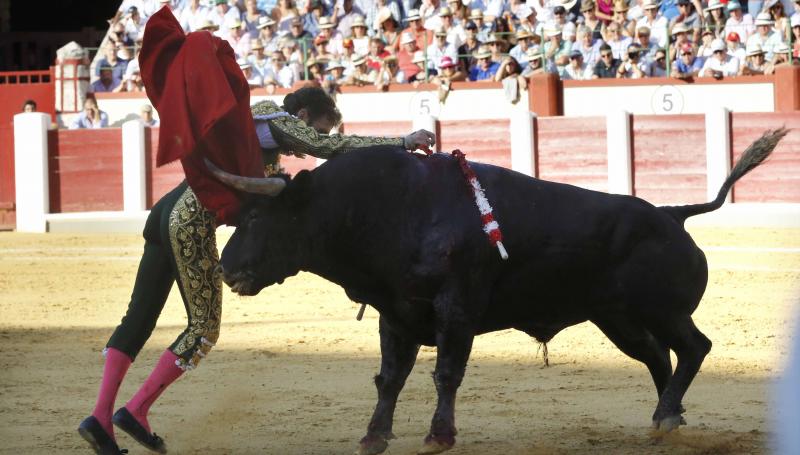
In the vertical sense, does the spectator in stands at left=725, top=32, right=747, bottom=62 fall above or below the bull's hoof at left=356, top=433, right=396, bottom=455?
above

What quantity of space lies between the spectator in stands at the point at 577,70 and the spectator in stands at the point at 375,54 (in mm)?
1791

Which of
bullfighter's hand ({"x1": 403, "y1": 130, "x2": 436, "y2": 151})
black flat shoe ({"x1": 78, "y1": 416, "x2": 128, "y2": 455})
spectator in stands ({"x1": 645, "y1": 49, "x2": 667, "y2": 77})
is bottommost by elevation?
black flat shoe ({"x1": 78, "y1": 416, "x2": 128, "y2": 455})

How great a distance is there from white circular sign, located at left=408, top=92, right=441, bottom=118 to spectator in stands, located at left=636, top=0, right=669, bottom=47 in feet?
6.99

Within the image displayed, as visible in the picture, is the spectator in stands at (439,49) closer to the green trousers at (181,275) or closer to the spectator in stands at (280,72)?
the spectator in stands at (280,72)

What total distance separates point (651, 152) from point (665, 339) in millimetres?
8677

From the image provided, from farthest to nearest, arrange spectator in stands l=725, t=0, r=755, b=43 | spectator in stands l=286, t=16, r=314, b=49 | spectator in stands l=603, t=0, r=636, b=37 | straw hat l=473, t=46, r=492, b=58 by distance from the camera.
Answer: spectator in stands l=286, t=16, r=314, b=49
straw hat l=473, t=46, r=492, b=58
spectator in stands l=603, t=0, r=636, b=37
spectator in stands l=725, t=0, r=755, b=43

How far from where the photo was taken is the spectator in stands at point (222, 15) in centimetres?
1416

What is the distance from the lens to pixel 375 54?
13359 mm

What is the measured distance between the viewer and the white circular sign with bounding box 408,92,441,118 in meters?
13.1

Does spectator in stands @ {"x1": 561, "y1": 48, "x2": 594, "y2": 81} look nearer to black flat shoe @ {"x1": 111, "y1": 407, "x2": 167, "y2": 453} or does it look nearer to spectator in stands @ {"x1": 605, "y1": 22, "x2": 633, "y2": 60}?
spectator in stands @ {"x1": 605, "y1": 22, "x2": 633, "y2": 60}

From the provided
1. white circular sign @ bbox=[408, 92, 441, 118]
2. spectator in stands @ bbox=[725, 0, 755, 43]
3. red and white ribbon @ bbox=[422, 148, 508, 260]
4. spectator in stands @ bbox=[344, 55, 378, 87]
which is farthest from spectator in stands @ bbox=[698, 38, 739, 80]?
red and white ribbon @ bbox=[422, 148, 508, 260]

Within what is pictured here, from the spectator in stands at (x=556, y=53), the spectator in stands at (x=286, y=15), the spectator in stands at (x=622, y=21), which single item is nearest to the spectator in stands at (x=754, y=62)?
the spectator in stands at (x=622, y=21)

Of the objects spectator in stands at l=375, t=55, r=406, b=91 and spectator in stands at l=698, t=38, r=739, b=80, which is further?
spectator in stands at l=375, t=55, r=406, b=91

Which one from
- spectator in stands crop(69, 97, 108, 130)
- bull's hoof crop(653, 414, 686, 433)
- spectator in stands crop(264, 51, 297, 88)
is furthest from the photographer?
spectator in stands crop(69, 97, 108, 130)
